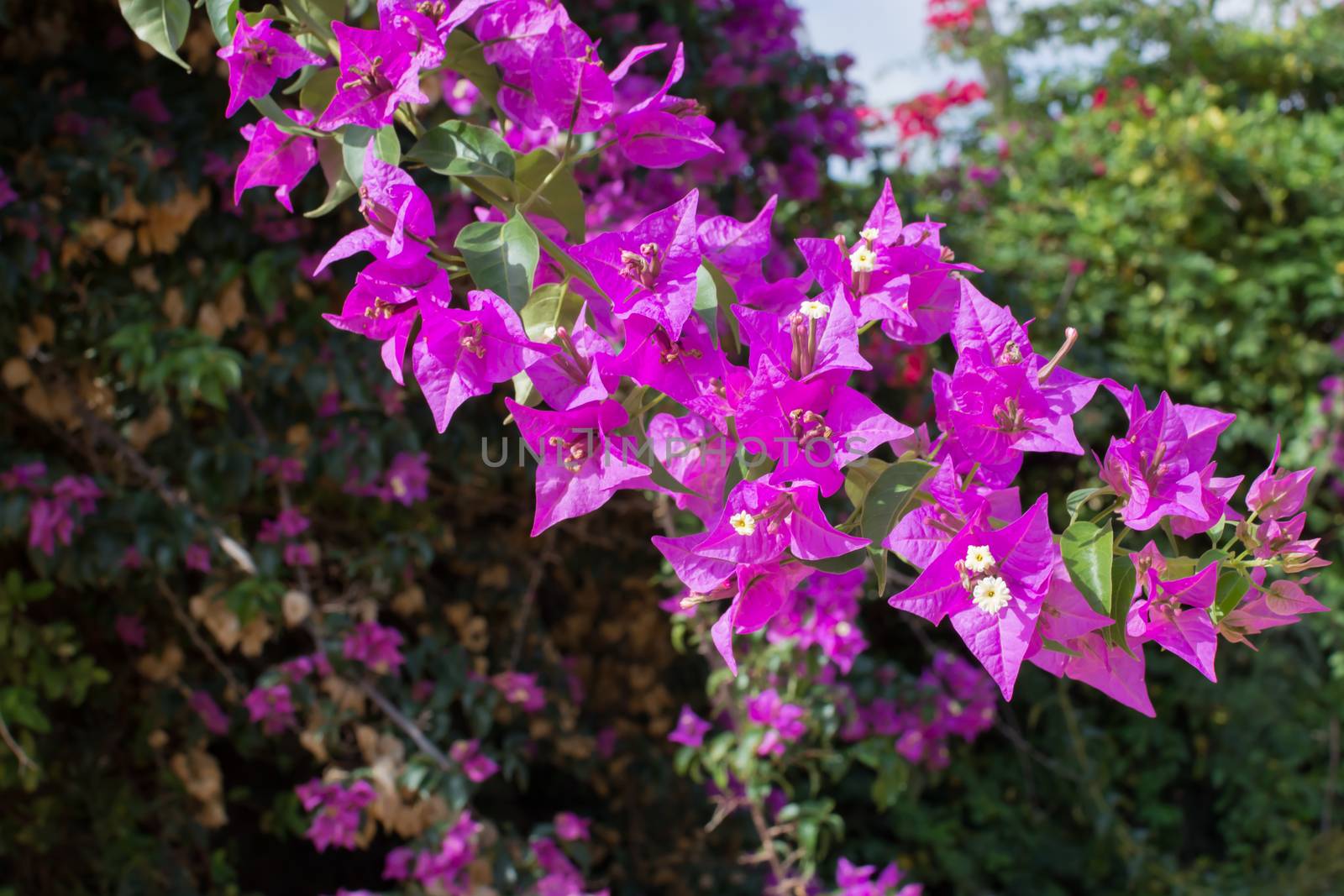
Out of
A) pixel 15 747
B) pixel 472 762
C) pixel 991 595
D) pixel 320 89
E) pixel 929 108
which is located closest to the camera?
pixel 991 595

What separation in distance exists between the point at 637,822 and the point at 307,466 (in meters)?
1.13

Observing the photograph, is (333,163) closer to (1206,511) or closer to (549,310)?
(549,310)

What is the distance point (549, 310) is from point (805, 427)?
0.15 metres

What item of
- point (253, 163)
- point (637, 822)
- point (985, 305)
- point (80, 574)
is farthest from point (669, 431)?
point (637, 822)

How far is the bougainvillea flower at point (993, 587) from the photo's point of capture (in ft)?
1.55

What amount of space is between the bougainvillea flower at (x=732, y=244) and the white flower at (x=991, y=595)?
0.22 m

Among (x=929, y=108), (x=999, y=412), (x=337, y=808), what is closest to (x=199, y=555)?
(x=337, y=808)

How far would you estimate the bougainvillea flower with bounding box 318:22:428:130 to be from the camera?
62 centimetres

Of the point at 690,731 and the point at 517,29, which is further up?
the point at 517,29

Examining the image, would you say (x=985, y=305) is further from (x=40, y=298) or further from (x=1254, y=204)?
(x=1254, y=204)

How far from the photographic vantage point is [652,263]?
0.54m

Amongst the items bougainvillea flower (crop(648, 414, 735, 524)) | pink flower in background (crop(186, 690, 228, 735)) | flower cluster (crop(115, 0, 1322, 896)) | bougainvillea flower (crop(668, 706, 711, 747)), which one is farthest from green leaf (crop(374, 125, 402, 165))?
pink flower in background (crop(186, 690, 228, 735))

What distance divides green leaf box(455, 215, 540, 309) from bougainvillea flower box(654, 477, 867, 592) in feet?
0.47

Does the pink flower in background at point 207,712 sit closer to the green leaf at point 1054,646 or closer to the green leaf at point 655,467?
the green leaf at point 655,467
